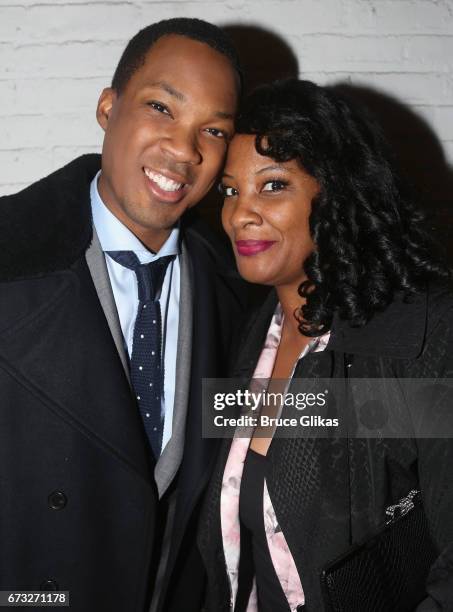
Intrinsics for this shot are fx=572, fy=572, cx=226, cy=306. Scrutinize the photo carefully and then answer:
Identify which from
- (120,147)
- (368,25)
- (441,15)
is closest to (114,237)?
(120,147)

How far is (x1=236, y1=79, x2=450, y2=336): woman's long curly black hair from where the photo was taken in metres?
1.41

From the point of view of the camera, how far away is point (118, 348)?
4.75 ft

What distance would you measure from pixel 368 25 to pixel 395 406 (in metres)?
1.40

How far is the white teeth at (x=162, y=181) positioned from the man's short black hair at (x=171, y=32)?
0.88 ft

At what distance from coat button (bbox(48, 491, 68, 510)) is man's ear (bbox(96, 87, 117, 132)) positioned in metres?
0.97

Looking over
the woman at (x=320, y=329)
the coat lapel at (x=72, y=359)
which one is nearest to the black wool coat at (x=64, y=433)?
the coat lapel at (x=72, y=359)

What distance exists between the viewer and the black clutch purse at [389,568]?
1.16 metres

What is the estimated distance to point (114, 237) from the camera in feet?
4.99

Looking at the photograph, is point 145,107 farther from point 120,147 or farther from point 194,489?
point 194,489

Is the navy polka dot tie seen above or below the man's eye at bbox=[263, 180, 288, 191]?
below

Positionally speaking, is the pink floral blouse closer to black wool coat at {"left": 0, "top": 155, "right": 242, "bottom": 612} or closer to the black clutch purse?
black wool coat at {"left": 0, "top": 155, "right": 242, "bottom": 612}

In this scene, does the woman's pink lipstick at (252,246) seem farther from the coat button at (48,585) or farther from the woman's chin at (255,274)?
the coat button at (48,585)

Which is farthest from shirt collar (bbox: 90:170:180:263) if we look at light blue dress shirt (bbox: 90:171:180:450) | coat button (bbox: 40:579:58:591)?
coat button (bbox: 40:579:58:591)

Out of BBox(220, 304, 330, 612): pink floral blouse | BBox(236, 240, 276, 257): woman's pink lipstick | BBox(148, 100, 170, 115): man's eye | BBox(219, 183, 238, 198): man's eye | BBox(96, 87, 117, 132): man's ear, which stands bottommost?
BBox(220, 304, 330, 612): pink floral blouse
